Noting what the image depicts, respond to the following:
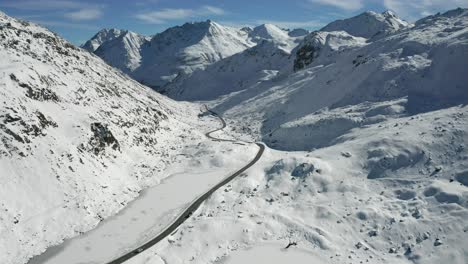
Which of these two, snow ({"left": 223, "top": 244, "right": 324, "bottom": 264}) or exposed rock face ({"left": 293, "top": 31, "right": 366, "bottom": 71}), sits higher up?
exposed rock face ({"left": 293, "top": 31, "right": 366, "bottom": 71})

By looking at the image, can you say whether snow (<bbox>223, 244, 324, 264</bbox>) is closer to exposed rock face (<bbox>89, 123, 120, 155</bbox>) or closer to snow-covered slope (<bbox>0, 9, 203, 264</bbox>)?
snow-covered slope (<bbox>0, 9, 203, 264</bbox>)

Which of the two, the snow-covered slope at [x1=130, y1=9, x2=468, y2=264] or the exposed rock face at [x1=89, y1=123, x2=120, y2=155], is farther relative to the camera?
the exposed rock face at [x1=89, y1=123, x2=120, y2=155]

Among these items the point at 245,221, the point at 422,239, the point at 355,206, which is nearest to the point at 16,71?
the point at 245,221

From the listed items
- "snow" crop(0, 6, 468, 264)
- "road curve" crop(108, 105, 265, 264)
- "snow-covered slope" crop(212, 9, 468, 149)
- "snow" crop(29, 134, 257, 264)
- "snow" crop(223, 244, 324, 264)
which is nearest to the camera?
"snow" crop(223, 244, 324, 264)

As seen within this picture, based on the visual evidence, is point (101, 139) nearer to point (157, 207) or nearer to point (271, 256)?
point (157, 207)

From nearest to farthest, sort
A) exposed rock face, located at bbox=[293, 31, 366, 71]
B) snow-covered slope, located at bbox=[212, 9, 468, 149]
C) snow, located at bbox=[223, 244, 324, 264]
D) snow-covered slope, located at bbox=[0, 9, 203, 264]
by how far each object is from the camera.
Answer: snow, located at bbox=[223, 244, 324, 264], snow-covered slope, located at bbox=[0, 9, 203, 264], snow-covered slope, located at bbox=[212, 9, 468, 149], exposed rock face, located at bbox=[293, 31, 366, 71]

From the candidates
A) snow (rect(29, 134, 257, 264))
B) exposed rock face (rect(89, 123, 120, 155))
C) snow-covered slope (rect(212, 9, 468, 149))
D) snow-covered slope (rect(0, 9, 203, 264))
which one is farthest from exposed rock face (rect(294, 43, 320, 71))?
exposed rock face (rect(89, 123, 120, 155))

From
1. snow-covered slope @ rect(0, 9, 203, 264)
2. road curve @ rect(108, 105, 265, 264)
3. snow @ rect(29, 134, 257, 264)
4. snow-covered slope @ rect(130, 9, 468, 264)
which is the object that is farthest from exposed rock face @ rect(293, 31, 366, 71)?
road curve @ rect(108, 105, 265, 264)

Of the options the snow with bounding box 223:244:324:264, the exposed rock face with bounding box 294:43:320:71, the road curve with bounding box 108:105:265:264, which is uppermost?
the exposed rock face with bounding box 294:43:320:71

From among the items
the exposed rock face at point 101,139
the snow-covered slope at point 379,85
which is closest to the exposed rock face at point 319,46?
the snow-covered slope at point 379,85
